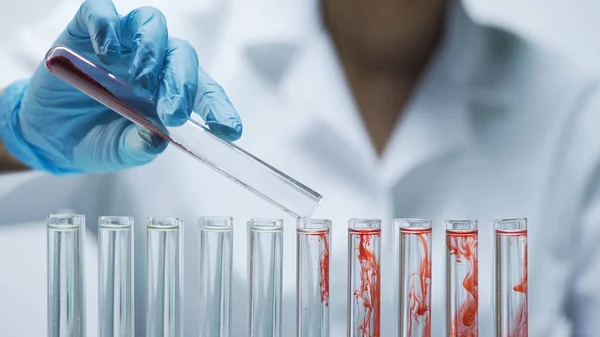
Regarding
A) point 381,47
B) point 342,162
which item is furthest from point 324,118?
point 381,47

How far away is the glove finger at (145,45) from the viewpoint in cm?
143

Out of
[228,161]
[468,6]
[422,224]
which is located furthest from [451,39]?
[228,161]

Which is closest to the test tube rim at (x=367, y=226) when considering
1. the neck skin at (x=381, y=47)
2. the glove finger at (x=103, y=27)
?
the neck skin at (x=381, y=47)

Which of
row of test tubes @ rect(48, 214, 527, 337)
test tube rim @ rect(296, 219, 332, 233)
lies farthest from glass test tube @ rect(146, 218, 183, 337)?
test tube rim @ rect(296, 219, 332, 233)

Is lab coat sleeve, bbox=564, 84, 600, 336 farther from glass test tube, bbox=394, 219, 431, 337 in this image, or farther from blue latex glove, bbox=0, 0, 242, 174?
blue latex glove, bbox=0, 0, 242, 174

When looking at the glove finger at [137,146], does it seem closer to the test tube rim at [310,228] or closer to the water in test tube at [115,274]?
the water in test tube at [115,274]

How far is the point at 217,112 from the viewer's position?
1.52 m

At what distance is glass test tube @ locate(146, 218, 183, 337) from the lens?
1398mm

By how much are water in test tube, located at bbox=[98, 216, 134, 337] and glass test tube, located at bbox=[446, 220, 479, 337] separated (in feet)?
2.05

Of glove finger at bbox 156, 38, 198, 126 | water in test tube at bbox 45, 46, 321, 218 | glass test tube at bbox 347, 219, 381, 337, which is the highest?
glove finger at bbox 156, 38, 198, 126

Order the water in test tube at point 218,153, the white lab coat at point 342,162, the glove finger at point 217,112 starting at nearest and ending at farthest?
the water in test tube at point 218,153, the glove finger at point 217,112, the white lab coat at point 342,162

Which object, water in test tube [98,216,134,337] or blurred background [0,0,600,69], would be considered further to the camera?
blurred background [0,0,600,69]

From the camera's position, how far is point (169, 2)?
1.83m

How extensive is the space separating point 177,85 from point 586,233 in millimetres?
1109
